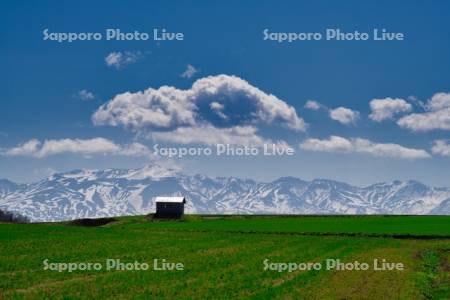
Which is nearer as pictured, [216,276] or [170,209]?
[216,276]

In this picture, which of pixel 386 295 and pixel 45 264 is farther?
pixel 45 264

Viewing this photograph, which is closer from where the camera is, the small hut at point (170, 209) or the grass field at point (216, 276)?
the grass field at point (216, 276)

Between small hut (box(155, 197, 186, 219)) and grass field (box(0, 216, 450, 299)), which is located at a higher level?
small hut (box(155, 197, 186, 219))

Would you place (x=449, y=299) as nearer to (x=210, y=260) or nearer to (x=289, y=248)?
(x=210, y=260)

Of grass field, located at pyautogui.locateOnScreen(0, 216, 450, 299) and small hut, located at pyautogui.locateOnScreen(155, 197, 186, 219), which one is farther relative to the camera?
small hut, located at pyautogui.locateOnScreen(155, 197, 186, 219)

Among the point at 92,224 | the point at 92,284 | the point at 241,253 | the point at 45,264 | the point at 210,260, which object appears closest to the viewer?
the point at 92,284

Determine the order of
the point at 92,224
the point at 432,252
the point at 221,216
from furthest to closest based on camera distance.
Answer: the point at 221,216
the point at 92,224
the point at 432,252

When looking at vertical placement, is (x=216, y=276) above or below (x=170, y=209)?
below

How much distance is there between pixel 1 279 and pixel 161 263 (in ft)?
38.3

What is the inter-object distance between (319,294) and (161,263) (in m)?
14.9

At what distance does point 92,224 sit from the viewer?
12262 cm

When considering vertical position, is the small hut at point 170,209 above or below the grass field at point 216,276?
above

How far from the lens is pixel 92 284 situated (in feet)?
98.3

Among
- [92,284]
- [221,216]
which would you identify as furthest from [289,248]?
[221,216]
